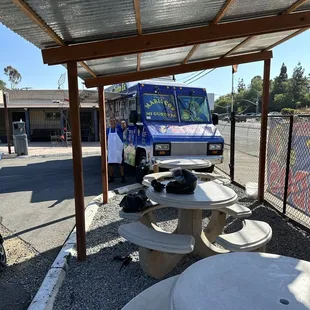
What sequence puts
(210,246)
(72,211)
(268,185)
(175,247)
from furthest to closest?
(268,185) < (72,211) < (210,246) < (175,247)

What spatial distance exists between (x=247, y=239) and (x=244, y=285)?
1.34m

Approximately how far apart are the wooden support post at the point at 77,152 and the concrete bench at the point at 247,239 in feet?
5.43

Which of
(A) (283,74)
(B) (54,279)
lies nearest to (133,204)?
(B) (54,279)

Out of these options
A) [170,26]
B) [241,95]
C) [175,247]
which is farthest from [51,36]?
[241,95]

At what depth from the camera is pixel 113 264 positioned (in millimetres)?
3406

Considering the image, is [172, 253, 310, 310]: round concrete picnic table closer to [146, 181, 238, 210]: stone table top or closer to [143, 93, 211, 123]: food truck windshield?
[146, 181, 238, 210]: stone table top

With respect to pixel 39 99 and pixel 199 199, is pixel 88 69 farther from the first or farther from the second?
pixel 39 99

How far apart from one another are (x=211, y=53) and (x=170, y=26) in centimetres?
200

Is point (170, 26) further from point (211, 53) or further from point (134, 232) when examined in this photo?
point (134, 232)

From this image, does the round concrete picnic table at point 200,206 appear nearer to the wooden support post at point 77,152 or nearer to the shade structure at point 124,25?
the wooden support post at point 77,152

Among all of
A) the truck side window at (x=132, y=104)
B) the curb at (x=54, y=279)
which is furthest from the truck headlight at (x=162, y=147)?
the curb at (x=54, y=279)

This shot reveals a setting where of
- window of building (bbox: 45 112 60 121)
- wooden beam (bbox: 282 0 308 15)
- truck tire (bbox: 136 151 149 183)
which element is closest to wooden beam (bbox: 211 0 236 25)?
wooden beam (bbox: 282 0 308 15)

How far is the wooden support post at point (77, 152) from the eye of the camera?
127 inches

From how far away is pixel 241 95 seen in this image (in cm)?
10881
